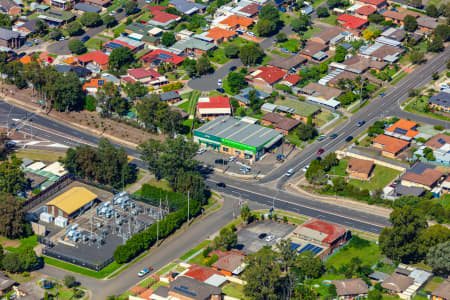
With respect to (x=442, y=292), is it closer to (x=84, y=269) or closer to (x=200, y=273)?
(x=200, y=273)

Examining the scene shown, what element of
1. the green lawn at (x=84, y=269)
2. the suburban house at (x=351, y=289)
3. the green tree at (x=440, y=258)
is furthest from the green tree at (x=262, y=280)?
the green tree at (x=440, y=258)

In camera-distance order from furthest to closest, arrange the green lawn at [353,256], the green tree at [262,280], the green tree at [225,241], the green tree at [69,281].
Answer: the green tree at [225,241] < the green lawn at [353,256] < the green tree at [69,281] < the green tree at [262,280]

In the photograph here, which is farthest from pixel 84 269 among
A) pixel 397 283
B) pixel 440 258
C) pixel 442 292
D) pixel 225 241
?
pixel 440 258

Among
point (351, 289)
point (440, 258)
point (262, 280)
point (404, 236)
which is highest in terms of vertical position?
point (404, 236)

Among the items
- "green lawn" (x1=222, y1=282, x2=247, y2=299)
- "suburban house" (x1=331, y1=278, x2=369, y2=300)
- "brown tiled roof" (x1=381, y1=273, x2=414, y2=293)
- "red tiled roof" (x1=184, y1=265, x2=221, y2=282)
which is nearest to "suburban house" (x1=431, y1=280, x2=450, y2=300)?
"brown tiled roof" (x1=381, y1=273, x2=414, y2=293)

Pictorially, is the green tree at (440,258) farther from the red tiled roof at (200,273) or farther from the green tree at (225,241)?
the red tiled roof at (200,273)

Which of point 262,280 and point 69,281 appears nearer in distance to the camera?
point 262,280

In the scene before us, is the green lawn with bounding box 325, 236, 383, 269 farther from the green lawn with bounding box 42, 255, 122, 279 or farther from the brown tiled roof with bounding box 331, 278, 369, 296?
the green lawn with bounding box 42, 255, 122, 279
